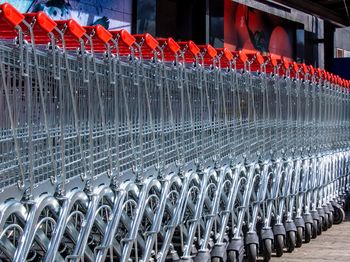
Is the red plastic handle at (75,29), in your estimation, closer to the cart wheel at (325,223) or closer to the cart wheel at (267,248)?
the cart wheel at (267,248)

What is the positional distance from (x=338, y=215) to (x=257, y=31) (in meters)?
8.28

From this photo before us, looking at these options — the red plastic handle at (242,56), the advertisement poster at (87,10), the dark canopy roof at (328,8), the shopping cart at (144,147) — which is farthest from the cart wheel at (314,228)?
the dark canopy roof at (328,8)

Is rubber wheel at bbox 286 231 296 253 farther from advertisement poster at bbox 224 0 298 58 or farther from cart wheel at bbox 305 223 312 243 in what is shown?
advertisement poster at bbox 224 0 298 58

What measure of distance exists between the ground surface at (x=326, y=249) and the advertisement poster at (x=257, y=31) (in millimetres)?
7020

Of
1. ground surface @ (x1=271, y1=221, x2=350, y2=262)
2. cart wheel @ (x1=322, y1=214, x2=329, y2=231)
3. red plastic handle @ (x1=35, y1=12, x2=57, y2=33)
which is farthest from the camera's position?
cart wheel @ (x1=322, y1=214, x2=329, y2=231)

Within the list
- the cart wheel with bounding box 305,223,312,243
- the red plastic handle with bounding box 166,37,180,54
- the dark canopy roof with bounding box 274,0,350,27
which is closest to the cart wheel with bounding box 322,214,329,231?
the cart wheel with bounding box 305,223,312,243

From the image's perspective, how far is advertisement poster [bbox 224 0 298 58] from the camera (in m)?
16.2

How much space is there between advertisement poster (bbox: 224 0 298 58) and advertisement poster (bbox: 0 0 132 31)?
406 centimetres

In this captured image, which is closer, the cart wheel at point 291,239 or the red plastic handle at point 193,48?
the red plastic handle at point 193,48

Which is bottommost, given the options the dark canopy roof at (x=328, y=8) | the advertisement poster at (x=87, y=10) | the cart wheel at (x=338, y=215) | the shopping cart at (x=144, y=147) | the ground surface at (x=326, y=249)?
the ground surface at (x=326, y=249)

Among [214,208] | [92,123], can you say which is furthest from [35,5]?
[92,123]

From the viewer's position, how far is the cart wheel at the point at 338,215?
10375 millimetres

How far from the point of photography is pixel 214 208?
6539mm

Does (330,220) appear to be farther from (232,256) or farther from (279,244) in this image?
(232,256)
